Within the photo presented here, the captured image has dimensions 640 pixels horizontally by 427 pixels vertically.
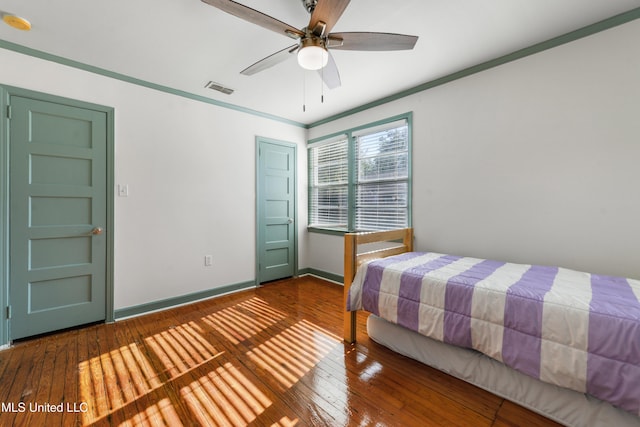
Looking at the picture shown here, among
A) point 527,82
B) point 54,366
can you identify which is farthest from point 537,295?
point 54,366

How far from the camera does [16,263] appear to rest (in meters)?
2.24

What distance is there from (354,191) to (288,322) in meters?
1.93

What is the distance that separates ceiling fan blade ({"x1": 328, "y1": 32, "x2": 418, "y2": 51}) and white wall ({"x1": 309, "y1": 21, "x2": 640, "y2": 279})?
50.5 inches

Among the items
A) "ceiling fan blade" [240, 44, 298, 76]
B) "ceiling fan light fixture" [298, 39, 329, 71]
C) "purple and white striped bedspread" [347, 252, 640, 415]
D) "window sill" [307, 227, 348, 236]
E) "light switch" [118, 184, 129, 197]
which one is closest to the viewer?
"purple and white striped bedspread" [347, 252, 640, 415]

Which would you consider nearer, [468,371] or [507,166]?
[468,371]

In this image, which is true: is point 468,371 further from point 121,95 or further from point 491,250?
point 121,95

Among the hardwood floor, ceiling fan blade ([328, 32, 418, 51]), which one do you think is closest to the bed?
the hardwood floor

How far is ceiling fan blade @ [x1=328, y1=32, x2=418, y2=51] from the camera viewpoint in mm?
1658

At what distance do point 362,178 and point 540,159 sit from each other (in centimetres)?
189

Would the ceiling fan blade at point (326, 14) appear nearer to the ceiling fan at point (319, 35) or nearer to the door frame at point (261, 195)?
the ceiling fan at point (319, 35)

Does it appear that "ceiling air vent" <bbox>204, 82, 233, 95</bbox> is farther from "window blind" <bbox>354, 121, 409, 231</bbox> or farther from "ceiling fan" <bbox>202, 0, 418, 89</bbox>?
"window blind" <bbox>354, 121, 409, 231</bbox>

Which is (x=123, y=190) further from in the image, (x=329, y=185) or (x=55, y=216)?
(x=329, y=185)

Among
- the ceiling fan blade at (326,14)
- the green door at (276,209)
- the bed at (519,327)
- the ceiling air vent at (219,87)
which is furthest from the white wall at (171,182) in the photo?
the ceiling fan blade at (326,14)

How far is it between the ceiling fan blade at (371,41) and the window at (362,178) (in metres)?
1.44
